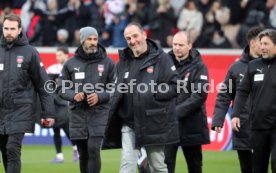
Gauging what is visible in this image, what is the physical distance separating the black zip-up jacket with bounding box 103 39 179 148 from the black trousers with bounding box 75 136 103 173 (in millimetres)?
1579

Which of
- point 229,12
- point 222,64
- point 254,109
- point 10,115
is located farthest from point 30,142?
point 254,109

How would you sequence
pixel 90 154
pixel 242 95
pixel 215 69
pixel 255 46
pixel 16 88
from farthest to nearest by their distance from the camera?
pixel 215 69
pixel 90 154
pixel 255 46
pixel 16 88
pixel 242 95

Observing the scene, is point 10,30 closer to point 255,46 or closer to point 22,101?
point 22,101

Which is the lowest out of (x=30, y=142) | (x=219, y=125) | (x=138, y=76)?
(x=30, y=142)

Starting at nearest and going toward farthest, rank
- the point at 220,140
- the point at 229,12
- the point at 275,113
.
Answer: the point at 275,113
the point at 220,140
the point at 229,12

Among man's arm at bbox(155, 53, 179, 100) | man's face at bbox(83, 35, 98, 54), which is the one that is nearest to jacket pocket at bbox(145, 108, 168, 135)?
man's arm at bbox(155, 53, 179, 100)

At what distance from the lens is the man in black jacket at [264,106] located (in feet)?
38.5

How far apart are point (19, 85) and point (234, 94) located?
3293 mm

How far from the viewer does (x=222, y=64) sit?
2191cm

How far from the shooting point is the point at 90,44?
14.0 metres

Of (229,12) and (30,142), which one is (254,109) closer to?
(30,142)

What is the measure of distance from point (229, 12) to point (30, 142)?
6.69 metres

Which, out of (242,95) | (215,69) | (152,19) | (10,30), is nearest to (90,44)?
(10,30)

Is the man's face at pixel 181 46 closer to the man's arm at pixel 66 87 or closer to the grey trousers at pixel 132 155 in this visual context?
the man's arm at pixel 66 87
